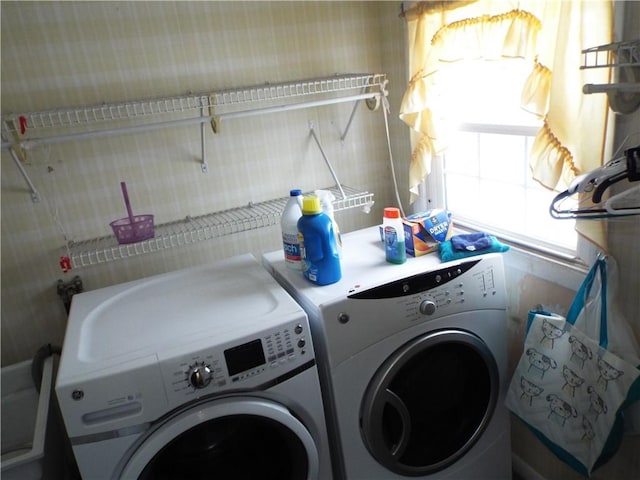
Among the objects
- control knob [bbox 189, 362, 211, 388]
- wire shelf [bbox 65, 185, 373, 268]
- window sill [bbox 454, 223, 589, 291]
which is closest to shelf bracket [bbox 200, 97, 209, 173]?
wire shelf [bbox 65, 185, 373, 268]

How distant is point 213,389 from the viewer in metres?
1.33

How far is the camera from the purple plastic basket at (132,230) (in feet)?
5.92

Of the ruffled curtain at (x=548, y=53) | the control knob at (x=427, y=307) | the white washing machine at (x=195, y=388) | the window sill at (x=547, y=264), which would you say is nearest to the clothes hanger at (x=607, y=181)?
the ruffled curtain at (x=548, y=53)

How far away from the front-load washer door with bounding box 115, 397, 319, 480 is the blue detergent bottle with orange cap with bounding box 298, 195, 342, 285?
0.43 m

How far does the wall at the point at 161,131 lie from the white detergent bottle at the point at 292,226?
0.54 metres

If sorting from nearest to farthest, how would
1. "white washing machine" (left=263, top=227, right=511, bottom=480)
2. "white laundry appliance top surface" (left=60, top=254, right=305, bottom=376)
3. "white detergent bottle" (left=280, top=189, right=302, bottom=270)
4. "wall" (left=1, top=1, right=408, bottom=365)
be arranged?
"white laundry appliance top surface" (left=60, top=254, right=305, bottom=376), "white washing machine" (left=263, top=227, right=511, bottom=480), "white detergent bottle" (left=280, top=189, right=302, bottom=270), "wall" (left=1, top=1, right=408, bottom=365)

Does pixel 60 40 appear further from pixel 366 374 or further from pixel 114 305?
pixel 366 374

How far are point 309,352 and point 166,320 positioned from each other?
1.53ft

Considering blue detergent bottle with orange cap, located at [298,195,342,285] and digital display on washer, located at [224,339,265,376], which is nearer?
digital display on washer, located at [224,339,265,376]

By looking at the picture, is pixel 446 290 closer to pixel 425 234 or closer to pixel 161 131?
pixel 425 234

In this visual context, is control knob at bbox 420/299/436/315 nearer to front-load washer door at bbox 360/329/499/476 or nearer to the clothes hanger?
front-load washer door at bbox 360/329/499/476

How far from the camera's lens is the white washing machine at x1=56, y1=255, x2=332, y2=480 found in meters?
1.25

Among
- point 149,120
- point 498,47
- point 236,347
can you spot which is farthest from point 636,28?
point 149,120

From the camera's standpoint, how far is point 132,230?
1.81m
